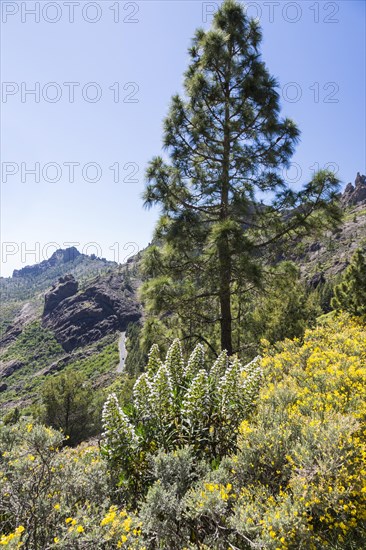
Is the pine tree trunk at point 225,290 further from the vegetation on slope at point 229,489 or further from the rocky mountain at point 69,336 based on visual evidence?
the rocky mountain at point 69,336

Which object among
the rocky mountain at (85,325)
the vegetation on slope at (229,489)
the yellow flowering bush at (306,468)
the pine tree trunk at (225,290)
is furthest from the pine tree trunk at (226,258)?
the rocky mountain at (85,325)

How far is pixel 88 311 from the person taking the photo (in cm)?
16350

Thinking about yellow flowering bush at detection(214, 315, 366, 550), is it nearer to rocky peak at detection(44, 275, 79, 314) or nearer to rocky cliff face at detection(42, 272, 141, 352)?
rocky cliff face at detection(42, 272, 141, 352)

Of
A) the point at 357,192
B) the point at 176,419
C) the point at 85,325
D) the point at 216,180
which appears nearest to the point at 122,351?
the point at 85,325

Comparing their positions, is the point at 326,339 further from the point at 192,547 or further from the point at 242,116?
the point at 242,116

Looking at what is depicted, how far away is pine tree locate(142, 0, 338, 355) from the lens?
902cm

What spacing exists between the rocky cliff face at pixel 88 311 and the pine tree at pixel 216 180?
15064 cm

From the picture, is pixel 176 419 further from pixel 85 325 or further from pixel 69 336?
pixel 69 336

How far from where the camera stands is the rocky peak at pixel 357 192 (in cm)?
18866

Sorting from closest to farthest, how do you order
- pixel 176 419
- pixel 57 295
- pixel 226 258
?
pixel 176 419
pixel 226 258
pixel 57 295

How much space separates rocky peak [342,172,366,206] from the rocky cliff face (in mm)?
142555

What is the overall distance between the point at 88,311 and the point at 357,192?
17441 centimetres

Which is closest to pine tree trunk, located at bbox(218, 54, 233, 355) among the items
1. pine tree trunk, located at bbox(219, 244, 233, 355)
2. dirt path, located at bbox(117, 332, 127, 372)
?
pine tree trunk, located at bbox(219, 244, 233, 355)

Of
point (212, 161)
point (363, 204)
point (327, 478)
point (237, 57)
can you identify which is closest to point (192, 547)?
point (327, 478)
